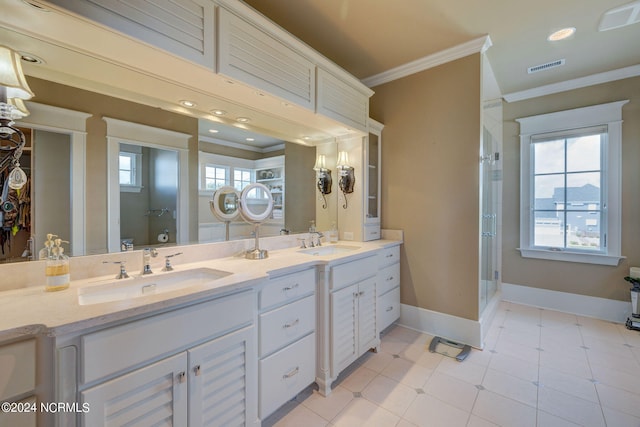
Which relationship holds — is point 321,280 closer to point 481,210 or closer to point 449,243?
point 449,243

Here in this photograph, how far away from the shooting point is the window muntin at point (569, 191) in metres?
2.96

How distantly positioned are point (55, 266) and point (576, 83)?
15.7 feet

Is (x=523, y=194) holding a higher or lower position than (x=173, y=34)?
lower

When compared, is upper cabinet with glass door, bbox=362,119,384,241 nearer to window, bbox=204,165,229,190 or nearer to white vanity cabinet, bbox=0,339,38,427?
window, bbox=204,165,229,190

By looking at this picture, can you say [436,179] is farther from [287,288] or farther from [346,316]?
[287,288]

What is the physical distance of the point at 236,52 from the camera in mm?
1484

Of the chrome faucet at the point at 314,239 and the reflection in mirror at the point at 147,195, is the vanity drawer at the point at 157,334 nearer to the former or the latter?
the reflection in mirror at the point at 147,195

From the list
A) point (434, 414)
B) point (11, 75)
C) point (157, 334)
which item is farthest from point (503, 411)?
point (11, 75)

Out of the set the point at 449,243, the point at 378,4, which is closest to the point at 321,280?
the point at 449,243

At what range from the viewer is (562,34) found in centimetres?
224

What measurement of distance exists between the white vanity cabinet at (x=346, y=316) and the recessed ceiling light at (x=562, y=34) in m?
2.43

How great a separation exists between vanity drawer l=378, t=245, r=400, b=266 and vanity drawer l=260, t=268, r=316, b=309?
965mm

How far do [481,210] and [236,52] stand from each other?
235 cm

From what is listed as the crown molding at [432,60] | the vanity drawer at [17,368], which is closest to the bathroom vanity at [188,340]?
the vanity drawer at [17,368]
